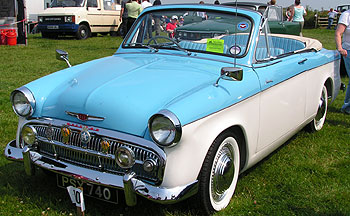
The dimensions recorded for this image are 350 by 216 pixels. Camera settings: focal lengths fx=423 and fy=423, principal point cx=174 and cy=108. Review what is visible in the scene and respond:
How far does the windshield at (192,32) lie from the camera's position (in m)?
3.94

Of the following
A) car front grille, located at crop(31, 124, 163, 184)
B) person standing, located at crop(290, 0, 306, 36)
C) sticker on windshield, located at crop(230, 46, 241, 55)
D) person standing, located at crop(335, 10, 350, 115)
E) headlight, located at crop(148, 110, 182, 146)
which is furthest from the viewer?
person standing, located at crop(290, 0, 306, 36)

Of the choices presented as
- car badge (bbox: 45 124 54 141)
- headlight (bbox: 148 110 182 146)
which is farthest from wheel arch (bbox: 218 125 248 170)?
car badge (bbox: 45 124 54 141)

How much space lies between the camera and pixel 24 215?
10.3ft

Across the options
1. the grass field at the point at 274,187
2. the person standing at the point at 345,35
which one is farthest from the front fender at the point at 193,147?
the person standing at the point at 345,35

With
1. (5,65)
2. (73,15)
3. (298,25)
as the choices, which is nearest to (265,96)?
(5,65)

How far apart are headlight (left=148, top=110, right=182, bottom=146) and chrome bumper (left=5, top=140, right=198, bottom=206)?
299 millimetres

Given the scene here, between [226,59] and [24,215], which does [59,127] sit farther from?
[226,59]

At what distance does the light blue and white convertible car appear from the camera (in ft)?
9.07

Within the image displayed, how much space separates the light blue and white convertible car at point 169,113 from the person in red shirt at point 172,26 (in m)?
0.03

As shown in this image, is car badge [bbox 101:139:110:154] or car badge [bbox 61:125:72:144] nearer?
car badge [bbox 101:139:110:154]

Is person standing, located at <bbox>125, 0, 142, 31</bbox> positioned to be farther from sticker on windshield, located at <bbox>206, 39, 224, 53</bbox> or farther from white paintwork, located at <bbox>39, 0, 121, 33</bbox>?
sticker on windshield, located at <bbox>206, 39, 224, 53</bbox>

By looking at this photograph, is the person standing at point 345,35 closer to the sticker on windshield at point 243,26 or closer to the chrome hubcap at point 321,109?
the chrome hubcap at point 321,109

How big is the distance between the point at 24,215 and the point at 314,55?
138 inches

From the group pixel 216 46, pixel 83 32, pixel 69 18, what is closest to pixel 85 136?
pixel 216 46
